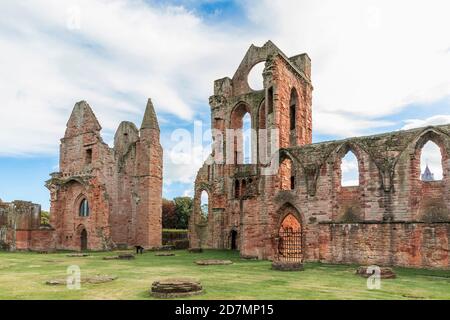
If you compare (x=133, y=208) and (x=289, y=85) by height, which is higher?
(x=289, y=85)

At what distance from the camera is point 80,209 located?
27016 mm

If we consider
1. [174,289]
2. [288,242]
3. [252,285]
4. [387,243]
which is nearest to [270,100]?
[288,242]

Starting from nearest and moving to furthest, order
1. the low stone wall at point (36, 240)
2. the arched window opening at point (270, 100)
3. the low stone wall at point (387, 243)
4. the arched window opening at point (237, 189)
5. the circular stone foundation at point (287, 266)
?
the circular stone foundation at point (287, 266), the low stone wall at point (387, 243), the arched window opening at point (270, 100), the low stone wall at point (36, 240), the arched window opening at point (237, 189)

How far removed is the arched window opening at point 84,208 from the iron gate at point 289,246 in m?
13.8

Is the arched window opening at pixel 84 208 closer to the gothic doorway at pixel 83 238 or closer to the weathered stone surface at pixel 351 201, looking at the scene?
the gothic doorway at pixel 83 238

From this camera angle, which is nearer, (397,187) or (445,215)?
(445,215)

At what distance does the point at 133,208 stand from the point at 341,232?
54.2 ft

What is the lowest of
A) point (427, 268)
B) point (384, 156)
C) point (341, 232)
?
point (427, 268)

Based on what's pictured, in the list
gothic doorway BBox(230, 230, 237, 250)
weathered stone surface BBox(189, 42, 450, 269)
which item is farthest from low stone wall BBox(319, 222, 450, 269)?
gothic doorway BBox(230, 230, 237, 250)

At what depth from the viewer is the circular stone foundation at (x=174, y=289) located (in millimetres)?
8383

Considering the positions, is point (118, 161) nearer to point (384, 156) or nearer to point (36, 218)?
point (36, 218)

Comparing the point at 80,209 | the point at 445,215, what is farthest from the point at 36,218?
the point at 445,215

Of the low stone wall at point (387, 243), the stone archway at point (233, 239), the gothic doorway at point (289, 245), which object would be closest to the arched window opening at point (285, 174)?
the gothic doorway at point (289, 245)
